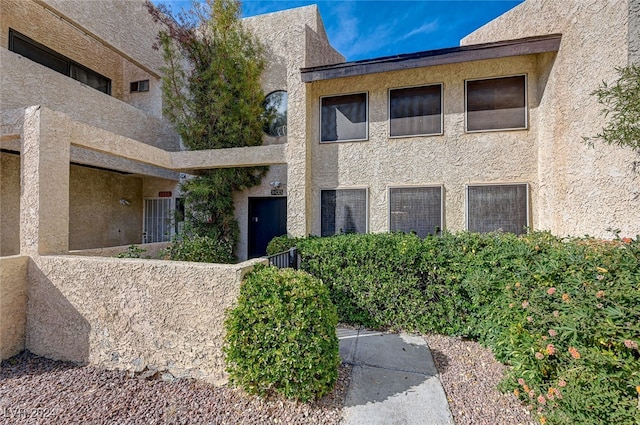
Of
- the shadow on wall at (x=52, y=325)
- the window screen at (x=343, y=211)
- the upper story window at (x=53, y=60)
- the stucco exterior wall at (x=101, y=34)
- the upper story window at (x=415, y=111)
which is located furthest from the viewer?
the upper story window at (x=53, y=60)

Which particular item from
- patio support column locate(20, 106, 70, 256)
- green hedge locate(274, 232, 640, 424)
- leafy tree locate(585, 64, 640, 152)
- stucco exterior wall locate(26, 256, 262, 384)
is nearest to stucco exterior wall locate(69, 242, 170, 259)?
patio support column locate(20, 106, 70, 256)

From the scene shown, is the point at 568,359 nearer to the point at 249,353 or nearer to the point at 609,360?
the point at 609,360

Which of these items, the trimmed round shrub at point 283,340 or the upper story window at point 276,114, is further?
the upper story window at point 276,114

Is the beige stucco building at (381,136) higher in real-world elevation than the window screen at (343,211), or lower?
higher

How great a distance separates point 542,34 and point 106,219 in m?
15.4

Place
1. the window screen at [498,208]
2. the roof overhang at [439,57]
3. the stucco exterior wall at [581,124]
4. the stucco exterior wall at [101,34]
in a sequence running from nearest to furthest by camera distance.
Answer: the stucco exterior wall at [581,124], the roof overhang at [439,57], the window screen at [498,208], the stucco exterior wall at [101,34]

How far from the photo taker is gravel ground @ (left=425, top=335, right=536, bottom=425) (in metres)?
3.31

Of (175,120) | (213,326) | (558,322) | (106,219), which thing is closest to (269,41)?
(175,120)

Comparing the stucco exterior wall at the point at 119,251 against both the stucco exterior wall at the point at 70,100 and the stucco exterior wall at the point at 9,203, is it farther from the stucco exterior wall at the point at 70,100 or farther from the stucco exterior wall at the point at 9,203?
the stucco exterior wall at the point at 70,100

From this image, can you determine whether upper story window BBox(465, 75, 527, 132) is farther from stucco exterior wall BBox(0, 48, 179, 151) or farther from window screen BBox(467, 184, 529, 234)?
stucco exterior wall BBox(0, 48, 179, 151)

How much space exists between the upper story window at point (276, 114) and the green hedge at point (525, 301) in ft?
18.1

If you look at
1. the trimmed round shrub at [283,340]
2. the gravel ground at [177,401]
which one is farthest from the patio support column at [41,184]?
the trimmed round shrub at [283,340]

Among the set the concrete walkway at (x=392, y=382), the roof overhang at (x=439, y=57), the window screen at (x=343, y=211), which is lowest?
the concrete walkway at (x=392, y=382)

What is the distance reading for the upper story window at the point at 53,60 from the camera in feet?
29.5
